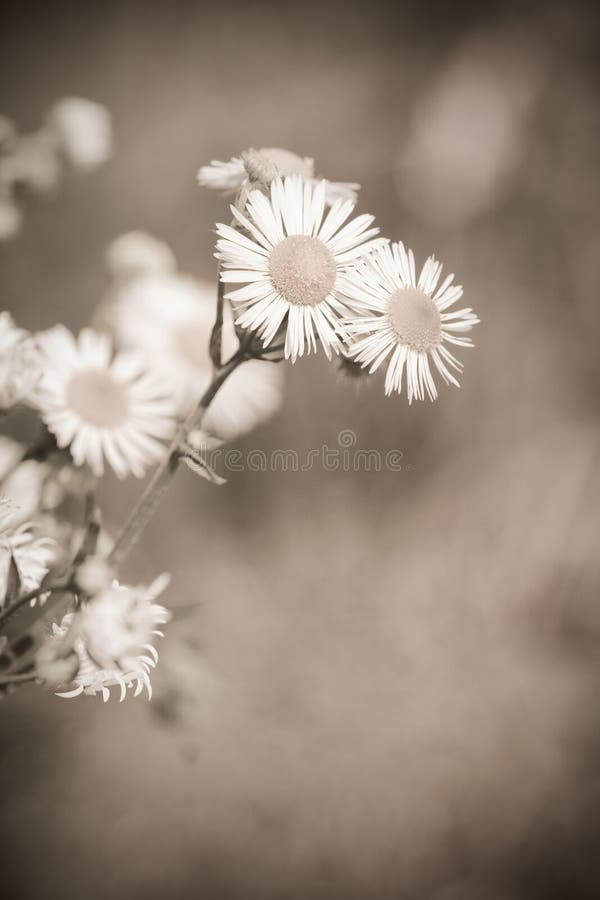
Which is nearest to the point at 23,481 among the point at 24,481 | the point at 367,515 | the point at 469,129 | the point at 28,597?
the point at 24,481

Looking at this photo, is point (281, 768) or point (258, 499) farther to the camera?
point (258, 499)

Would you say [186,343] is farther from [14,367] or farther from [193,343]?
[14,367]

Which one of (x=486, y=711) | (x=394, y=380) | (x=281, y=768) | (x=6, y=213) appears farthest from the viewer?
(x=486, y=711)

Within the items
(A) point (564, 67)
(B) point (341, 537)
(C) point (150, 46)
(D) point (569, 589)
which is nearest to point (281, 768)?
(B) point (341, 537)

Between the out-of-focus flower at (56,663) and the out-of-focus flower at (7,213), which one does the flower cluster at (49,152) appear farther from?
the out-of-focus flower at (56,663)

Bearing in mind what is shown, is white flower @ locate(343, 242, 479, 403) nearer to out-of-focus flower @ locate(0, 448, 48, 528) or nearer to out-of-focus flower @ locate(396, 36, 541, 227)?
out-of-focus flower @ locate(0, 448, 48, 528)

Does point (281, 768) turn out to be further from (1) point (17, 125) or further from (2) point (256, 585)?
(1) point (17, 125)
